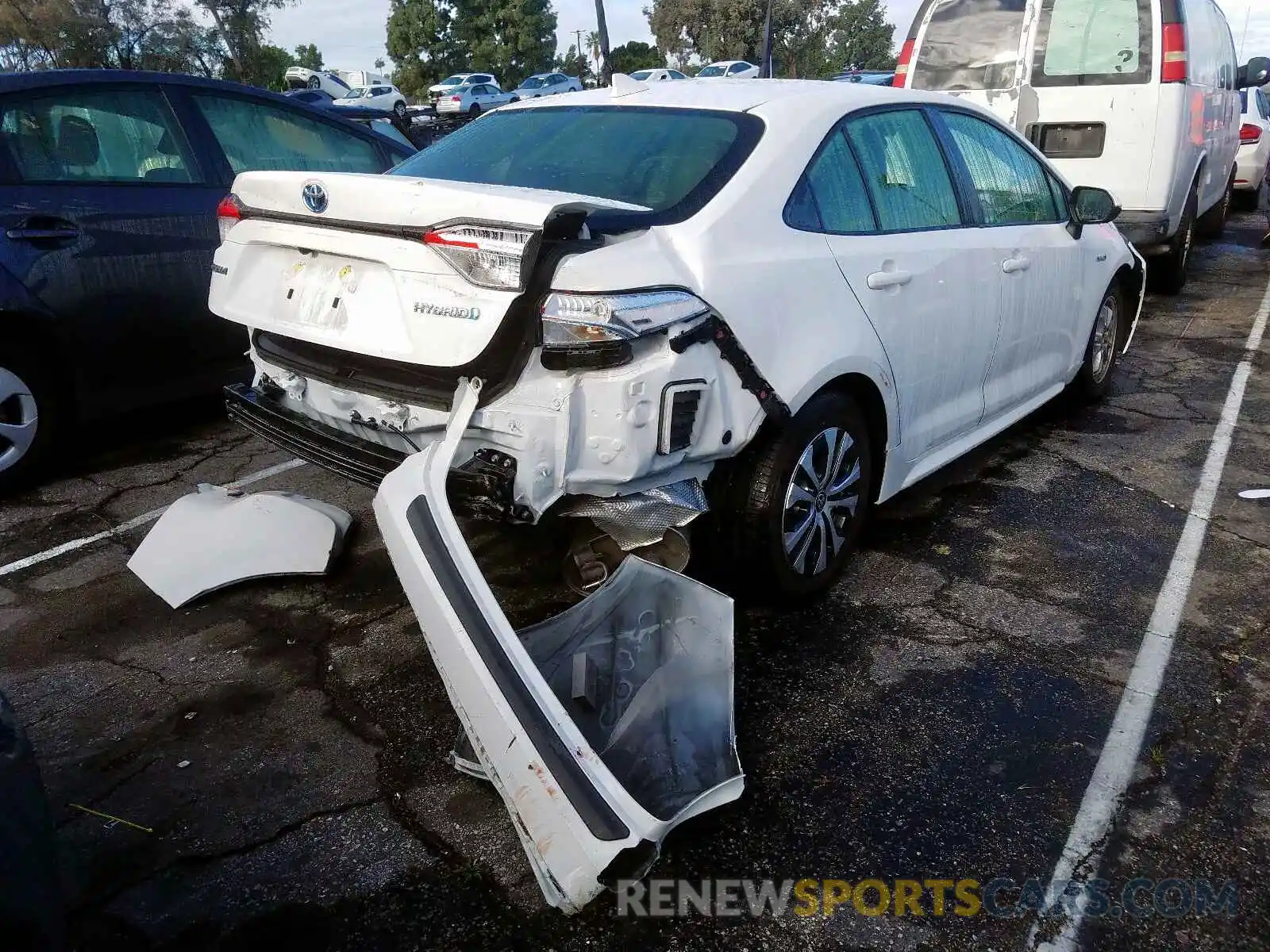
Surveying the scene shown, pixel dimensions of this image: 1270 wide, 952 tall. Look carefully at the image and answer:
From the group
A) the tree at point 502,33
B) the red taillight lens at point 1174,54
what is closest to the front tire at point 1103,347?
the red taillight lens at point 1174,54

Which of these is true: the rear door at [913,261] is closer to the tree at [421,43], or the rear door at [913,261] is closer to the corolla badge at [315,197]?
the corolla badge at [315,197]

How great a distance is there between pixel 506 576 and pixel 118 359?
230 cm

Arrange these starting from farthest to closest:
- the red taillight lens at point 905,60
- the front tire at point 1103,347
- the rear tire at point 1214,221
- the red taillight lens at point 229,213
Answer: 1. the rear tire at point 1214,221
2. the red taillight lens at point 905,60
3. the front tire at point 1103,347
4. the red taillight lens at point 229,213

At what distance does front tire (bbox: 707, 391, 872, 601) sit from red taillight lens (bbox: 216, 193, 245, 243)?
179 cm

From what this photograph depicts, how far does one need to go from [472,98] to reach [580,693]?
1463 inches

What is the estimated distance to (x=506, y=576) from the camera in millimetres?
3518

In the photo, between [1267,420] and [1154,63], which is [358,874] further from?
[1154,63]

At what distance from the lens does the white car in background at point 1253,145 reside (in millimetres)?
13172

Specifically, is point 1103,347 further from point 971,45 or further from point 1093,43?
point 971,45

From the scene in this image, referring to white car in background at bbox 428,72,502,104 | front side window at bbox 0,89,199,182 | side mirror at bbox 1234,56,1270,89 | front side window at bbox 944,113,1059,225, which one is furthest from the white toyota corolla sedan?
white car in background at bbox 428,72,502,104

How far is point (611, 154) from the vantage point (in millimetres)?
3152

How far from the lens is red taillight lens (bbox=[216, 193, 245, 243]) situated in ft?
10.6

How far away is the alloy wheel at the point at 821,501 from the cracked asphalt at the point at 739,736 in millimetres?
201

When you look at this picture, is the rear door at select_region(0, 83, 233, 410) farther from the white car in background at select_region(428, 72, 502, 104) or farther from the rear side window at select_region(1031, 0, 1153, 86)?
the white car in background at select_region(428, 72, 502, 104)
